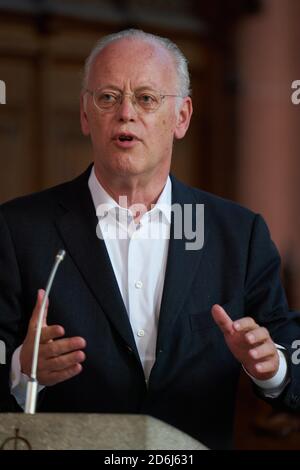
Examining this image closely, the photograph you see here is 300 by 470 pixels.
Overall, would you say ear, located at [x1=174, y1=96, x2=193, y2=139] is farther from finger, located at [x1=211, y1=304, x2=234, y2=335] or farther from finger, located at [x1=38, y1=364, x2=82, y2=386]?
finger, located at [x1=38, y1=364, x2=82, y2=386]

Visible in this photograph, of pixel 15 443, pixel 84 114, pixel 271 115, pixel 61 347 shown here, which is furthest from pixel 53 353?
pixel 271 115

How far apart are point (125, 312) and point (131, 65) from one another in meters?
0.49

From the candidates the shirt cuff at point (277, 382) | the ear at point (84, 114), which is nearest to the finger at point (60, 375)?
the shirt cuff at point (277, 382)

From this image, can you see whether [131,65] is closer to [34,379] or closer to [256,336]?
[256,336]

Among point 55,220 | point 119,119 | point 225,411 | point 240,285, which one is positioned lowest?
point 225,411

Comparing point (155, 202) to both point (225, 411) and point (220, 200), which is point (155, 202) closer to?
point (220, 200)

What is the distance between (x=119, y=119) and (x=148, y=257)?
30 cm

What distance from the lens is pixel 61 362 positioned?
1.64 metres

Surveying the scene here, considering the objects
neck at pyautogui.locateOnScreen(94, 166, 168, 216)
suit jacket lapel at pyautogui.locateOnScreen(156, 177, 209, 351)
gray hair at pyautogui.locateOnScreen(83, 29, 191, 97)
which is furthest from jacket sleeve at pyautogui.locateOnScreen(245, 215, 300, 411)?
gray hair at pyautogui.locateOnScreen(83, 29, 191, 97)
